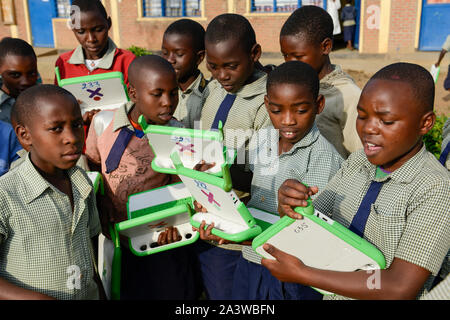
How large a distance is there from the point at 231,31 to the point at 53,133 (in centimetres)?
128

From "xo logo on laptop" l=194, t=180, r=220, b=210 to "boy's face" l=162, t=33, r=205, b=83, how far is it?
1.41 meters

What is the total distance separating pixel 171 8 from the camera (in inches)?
552

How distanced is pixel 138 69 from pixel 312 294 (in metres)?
1.51

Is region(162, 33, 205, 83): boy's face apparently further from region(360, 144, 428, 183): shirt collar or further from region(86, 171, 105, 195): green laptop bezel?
region(360, 144, 428, 183): shirt collar

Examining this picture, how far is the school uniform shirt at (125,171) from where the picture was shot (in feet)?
7.33

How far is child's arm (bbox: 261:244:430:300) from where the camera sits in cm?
140

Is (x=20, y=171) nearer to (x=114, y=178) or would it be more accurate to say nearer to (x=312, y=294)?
(x=114, y=178)

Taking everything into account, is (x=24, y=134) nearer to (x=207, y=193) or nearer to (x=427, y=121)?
(x=207, y=193)

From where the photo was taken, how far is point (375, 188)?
1.62 meters

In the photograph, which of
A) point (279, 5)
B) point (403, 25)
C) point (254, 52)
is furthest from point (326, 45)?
point (279, 5)

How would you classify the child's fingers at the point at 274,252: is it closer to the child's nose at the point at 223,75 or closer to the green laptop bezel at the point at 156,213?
the green laptop bezel at the point at 156,213

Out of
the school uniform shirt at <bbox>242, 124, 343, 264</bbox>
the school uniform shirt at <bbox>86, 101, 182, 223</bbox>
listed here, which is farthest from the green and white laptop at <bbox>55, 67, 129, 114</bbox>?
the school uniform shirt at <bbox>242, 124, 343, 264</bbox>

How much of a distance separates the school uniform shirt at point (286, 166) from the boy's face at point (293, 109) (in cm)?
5

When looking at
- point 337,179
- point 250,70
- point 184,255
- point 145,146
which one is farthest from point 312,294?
point 250,70
